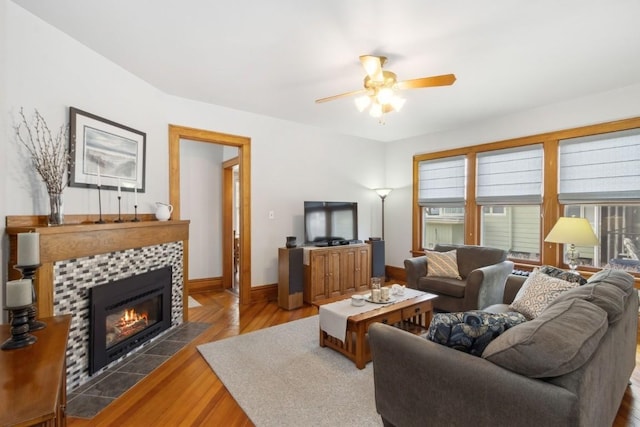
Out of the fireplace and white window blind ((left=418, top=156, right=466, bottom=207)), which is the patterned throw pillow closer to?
white window blind ((left=418, top=156, right=466, bottom=207))

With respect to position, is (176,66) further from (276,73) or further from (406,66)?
(406,66)

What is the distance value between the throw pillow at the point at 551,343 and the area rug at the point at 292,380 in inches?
40.7

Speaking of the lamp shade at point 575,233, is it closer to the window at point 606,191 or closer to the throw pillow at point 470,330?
the window at point 606,191

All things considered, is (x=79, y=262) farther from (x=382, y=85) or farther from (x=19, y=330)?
(x=382, y=85)

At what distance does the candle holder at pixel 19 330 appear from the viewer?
1303mm

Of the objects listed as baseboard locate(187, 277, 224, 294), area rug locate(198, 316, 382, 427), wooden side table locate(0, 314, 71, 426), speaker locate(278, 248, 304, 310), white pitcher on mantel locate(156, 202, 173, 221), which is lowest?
area rug locate(198, 316, 382, 427)

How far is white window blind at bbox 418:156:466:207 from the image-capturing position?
4.89 m

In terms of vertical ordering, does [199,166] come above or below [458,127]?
below

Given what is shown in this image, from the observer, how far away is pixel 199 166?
495 centimetres

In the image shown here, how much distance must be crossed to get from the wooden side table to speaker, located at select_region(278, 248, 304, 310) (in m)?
2.67

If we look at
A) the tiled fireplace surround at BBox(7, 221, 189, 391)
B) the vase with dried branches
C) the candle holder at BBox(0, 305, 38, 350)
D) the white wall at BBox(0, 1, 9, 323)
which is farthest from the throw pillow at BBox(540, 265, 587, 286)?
the white wall at BBox(0, 1, 9, 323)

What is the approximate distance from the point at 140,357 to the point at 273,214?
7.78 ft

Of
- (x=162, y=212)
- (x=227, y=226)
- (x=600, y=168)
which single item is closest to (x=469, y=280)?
(x=600, y=168)

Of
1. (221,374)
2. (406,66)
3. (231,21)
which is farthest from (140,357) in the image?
(406,66)
